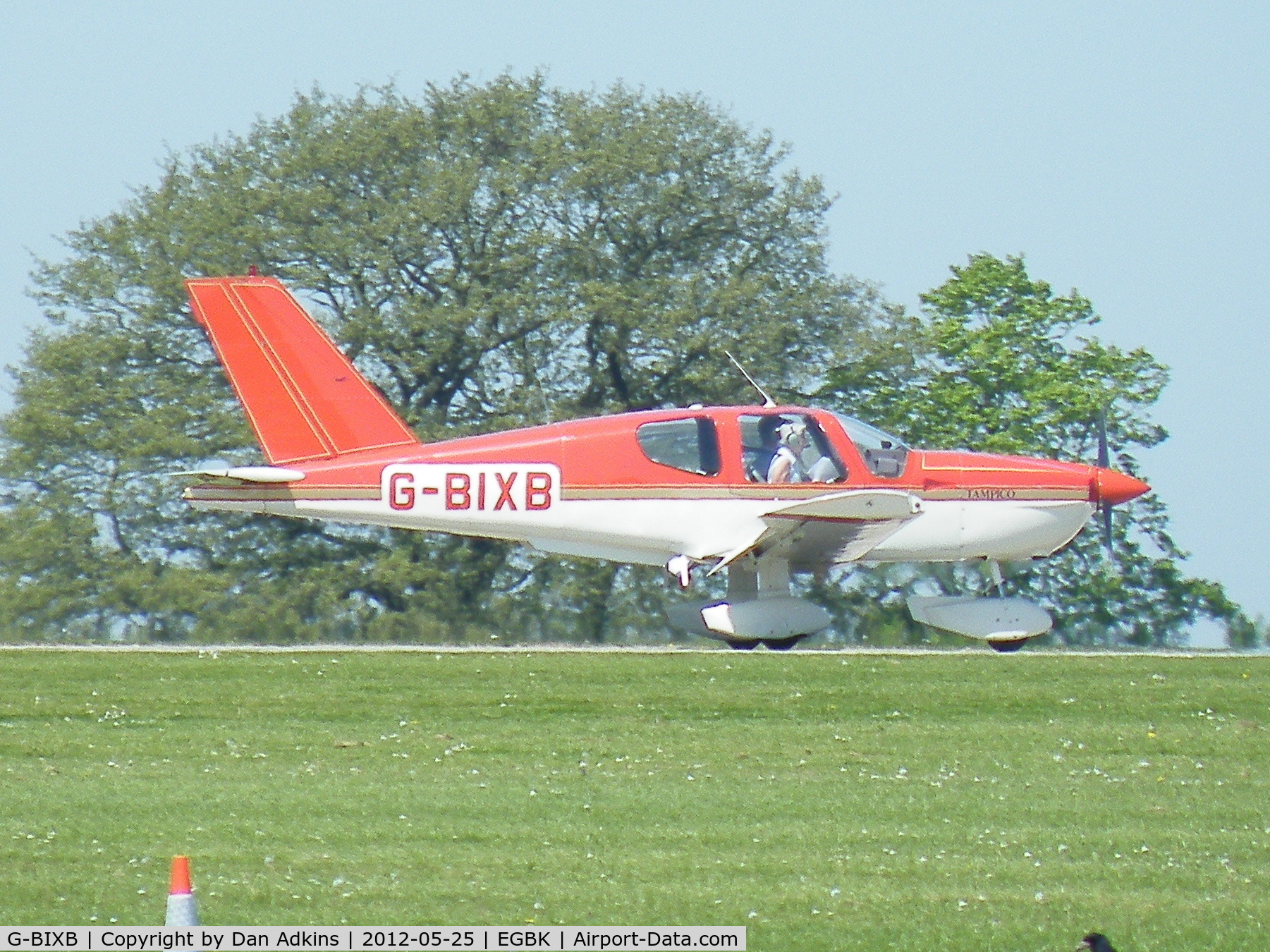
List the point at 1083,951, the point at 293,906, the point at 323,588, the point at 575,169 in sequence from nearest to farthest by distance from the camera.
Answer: the point at 1083,951 < the point at 293,906 < the point at 323,588 < the point at 575,169

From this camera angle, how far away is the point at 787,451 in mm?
16297

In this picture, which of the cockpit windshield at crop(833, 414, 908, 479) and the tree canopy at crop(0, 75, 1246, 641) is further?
the tree canopy at crop(0, 75, 1246, 641)

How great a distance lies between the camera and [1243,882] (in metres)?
6.84

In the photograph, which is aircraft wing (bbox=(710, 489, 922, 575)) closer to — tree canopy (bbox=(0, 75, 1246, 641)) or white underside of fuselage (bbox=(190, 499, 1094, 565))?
white underside of fuselage (bbox=(190, 499, 1094, 565))

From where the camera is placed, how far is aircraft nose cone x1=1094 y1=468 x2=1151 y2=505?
16.9 m

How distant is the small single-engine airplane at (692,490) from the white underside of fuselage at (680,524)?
0.05 feet

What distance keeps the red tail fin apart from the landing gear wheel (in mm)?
3935

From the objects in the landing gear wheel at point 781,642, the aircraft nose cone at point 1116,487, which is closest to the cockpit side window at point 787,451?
the landing gear wheel at point 781,642

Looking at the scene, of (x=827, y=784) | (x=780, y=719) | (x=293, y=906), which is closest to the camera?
(x=293, y=906)

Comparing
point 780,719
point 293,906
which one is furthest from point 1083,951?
point 780,719

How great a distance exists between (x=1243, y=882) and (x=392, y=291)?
2161 centimetres

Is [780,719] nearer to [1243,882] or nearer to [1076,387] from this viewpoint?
[1243,882]
